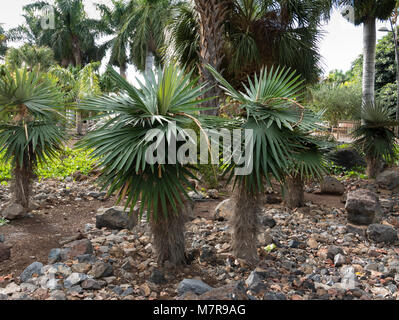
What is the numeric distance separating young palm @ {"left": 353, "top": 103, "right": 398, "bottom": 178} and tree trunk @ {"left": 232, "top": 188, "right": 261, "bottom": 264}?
229 inches

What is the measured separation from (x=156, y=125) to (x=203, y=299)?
4.78 feet

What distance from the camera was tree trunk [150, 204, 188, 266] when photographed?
3.26 meters

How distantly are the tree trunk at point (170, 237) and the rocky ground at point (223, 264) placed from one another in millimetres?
121

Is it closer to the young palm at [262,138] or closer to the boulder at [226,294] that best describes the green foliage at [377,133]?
the young palm at [262,138]

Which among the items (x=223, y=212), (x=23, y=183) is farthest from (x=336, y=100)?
(x=23, y=183)

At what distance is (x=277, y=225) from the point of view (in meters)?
5.04

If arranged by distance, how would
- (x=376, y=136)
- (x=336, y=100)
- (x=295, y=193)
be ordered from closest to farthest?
(x=295, y=193), (x=376, y=136), (x=336, y=100)

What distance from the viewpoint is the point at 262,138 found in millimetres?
3006

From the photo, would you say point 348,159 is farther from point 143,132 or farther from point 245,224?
point 143,132

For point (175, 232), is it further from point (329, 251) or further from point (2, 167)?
point (2, 167)

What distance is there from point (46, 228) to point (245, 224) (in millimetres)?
2874

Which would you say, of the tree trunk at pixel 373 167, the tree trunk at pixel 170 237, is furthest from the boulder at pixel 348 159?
the tree trunk at pixel 170 237

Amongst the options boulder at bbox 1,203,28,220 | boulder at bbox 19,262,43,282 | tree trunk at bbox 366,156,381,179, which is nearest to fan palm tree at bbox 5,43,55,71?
boulder at bbox 1,203,28,220

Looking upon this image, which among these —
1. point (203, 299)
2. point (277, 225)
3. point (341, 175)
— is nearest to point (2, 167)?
point (277, 225)
